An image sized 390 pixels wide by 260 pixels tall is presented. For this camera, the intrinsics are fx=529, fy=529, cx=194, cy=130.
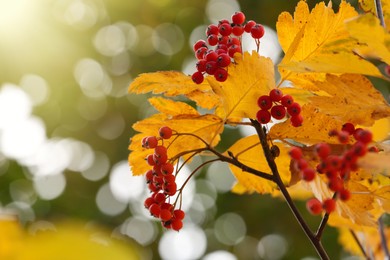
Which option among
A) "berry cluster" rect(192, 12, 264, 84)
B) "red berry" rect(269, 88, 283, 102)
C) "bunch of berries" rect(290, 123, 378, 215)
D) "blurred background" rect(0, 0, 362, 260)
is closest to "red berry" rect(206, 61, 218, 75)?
"berry cluster" rect(192, 12, 264, 84)

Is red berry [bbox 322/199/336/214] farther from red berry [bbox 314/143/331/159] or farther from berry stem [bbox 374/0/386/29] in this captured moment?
berry stem [bbox 374/0/386/29]

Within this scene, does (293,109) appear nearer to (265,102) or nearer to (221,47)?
(265,102)

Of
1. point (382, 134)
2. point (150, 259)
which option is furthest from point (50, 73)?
point (382, 134)

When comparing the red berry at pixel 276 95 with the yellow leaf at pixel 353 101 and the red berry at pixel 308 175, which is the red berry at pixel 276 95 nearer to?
the yellow leaf at pixel 353 101

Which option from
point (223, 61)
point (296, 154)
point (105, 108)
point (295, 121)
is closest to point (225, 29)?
point (223, 61)

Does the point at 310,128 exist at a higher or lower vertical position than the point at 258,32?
lower

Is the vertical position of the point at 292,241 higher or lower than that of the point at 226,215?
lower

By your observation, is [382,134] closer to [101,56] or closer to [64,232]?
[64,232]
